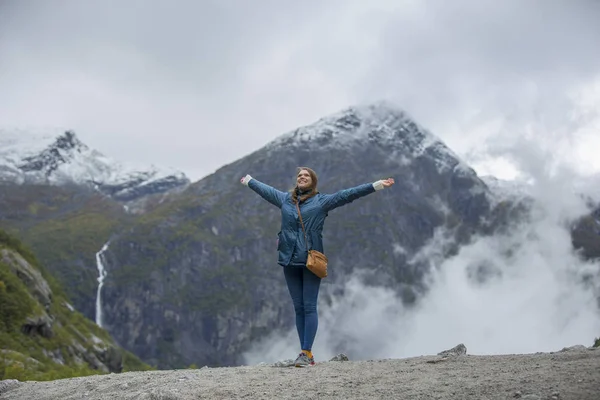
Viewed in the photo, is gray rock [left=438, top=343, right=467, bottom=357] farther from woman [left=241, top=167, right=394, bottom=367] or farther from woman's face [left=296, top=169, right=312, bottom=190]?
woman's face [left=296, top=169, right=312, bottom=190]

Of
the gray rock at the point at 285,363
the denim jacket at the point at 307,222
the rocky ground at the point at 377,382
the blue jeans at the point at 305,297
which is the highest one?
the denim jacket at the point at 307,222

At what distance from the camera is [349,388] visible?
995 centimetres

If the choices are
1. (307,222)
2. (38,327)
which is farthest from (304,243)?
(38,327)

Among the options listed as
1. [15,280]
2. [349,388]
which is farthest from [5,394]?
[15,280]

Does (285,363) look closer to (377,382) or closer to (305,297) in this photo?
(305,297)

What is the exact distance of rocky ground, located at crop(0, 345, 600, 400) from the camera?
8.84m

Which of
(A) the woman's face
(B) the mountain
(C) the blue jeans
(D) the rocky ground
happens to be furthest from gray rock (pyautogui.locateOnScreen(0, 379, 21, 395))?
(B) the mountain

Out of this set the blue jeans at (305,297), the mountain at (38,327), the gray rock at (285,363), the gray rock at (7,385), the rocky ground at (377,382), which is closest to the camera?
the rocky ground at (377,382)

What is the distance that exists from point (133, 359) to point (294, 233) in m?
99.9

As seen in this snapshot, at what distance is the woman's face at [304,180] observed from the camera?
13.6 meters

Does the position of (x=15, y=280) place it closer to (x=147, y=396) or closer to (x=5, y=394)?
(x=5, y=394)

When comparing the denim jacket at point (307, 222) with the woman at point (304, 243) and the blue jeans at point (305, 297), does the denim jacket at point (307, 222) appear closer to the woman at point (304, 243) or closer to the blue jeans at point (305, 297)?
the woman at point (304, 243)

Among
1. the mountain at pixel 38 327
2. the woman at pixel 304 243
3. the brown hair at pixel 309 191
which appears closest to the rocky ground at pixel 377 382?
the woman at pixel 304 243

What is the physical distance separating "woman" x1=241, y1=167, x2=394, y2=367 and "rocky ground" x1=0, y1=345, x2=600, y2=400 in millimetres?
946
